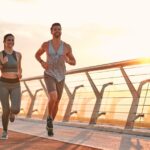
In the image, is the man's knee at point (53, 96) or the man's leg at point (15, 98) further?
the man's knee at point (53, 96)

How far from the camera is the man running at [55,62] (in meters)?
8.73

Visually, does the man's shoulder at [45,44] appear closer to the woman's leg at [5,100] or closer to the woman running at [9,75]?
the woman running at [9,75]

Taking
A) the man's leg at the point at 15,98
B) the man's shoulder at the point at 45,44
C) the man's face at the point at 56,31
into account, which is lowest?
the man's leg at the point at 15,98

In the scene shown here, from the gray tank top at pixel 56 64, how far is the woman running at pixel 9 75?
1.69 feet

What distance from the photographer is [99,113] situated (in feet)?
35.2

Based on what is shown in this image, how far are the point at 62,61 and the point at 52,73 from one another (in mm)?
253

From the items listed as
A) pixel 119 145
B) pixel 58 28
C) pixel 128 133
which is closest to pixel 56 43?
pixel 58 28

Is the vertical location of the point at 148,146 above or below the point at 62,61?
below

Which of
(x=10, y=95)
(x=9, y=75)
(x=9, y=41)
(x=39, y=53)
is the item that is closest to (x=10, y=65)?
(x=9, y=75)

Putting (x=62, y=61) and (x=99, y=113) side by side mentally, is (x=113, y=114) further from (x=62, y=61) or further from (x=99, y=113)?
(x=62, y=61)

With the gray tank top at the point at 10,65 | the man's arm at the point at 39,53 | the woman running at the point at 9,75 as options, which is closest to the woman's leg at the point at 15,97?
the woman running at the point at 9,75

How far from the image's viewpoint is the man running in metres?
8.73

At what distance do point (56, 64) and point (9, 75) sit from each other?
81cm

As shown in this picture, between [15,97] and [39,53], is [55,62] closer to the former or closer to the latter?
[39,53]
